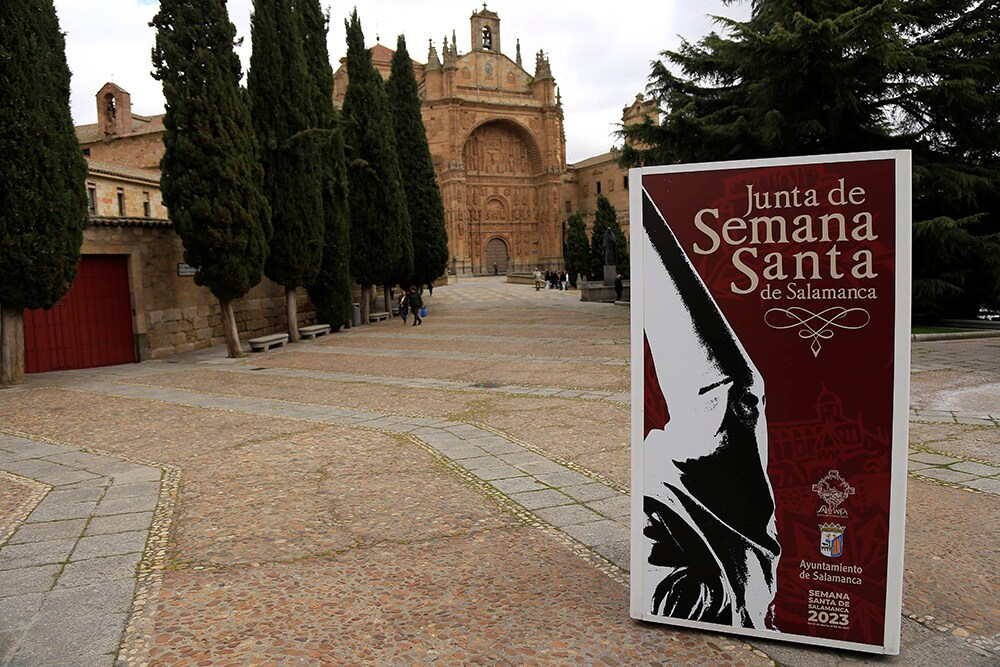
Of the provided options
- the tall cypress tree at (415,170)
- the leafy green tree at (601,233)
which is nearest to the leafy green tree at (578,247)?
the leafy green tree at (601,233)

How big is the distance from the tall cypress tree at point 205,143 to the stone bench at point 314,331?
3996 millimetres

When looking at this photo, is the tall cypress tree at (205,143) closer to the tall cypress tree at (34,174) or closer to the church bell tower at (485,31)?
the tall cypress tree at (34,174)

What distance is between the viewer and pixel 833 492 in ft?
8.55

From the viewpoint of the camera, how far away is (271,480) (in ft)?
17.1

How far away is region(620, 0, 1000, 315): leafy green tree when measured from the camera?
12688 millimetres

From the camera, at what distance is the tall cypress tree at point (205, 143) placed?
12977 millimetres

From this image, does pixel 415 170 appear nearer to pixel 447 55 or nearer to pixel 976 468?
pixel 976 468

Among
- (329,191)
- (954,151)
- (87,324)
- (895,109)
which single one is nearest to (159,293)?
(87,324)

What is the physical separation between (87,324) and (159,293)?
1.63 m

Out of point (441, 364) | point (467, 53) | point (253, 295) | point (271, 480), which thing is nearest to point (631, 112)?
point (467, 53)

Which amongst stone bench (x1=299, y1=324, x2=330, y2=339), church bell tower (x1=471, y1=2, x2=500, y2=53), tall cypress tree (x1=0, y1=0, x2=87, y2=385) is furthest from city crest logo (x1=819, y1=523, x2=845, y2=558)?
church bell tower (x1=471, y1=2, x2=500, y2=53)

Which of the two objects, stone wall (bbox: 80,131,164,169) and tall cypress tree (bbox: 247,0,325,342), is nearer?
tall cypress tree (bbox: 247,0,325,342)

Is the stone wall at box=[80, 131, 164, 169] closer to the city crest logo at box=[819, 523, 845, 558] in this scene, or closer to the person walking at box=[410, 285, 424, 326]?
the person walking at box=[410, 285, 424, 326]

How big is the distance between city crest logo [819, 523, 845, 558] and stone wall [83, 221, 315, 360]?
1439 centimetres
